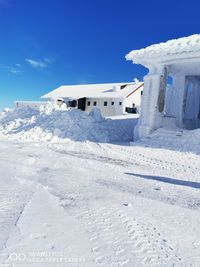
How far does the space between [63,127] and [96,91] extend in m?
25.2

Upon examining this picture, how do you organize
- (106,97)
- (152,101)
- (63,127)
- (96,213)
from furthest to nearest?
(106,97)
(63,127)
(152,101)
(96,213)

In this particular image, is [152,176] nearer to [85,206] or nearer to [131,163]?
[131,163]

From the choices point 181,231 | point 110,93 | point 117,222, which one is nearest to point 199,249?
point 181,231

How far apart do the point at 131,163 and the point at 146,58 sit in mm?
5940

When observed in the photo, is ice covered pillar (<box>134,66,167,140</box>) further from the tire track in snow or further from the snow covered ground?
the tire track in snow

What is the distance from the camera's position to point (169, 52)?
508 inches

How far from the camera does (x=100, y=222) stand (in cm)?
430

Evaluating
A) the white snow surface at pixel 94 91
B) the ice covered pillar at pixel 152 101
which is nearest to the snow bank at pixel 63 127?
the ice covered pillar at pixel 152 101

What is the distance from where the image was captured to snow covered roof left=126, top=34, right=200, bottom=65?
12109 mm

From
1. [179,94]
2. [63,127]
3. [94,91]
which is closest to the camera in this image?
[63,127]

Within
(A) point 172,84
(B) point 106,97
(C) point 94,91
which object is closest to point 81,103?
(C) point 94,91

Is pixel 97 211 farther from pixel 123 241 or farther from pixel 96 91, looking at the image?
pixel 96 91

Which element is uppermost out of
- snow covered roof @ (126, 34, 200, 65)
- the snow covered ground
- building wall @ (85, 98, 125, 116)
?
snow covered roof @ (126, 34, 200, 65)

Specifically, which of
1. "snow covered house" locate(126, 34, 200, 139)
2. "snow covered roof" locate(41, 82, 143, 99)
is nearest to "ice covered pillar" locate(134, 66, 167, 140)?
"snow covered house" locate(126, 34, 200, 139)
